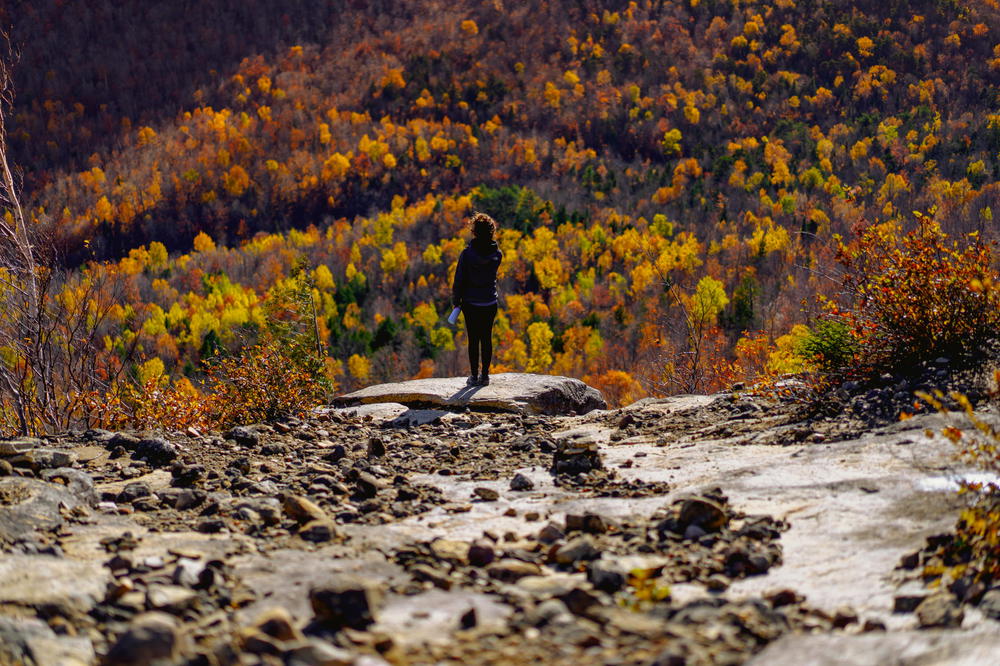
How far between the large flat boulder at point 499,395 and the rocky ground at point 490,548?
2.65m

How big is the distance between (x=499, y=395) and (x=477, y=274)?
147 centimetres

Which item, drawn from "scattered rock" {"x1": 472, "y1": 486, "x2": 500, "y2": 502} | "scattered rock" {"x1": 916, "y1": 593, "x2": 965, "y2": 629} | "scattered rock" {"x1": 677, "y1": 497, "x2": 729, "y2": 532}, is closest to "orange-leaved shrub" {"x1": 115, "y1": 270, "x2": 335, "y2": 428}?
"scattered rock" {"x1": 472, "y1": 486, "x2": 500, "y2": 502}

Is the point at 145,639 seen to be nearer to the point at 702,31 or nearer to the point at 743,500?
the point at 743,500

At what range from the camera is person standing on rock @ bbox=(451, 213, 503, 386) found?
378 inches

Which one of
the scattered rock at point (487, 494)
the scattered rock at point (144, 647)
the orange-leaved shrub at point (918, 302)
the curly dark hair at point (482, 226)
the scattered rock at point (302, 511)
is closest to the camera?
the scattered rock at point (144, 647)

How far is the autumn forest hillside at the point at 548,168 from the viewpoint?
92312 millimetres

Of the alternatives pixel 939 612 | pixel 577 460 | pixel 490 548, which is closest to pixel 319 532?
pixel 490 548

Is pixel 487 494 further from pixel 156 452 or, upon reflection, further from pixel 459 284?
pixel 459 284

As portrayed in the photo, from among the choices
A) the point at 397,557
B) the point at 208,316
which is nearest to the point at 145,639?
the point at 397,557

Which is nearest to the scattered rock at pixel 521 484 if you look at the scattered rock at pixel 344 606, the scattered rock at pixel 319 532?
the scattered rock at pixel 319 532

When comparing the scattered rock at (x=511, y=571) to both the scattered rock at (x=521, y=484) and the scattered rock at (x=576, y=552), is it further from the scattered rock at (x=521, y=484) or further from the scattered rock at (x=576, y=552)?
the scattered rock at (x=521, y=484)

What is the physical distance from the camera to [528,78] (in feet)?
602

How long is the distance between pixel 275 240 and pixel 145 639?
479 ft

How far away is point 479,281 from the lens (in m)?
9.77
